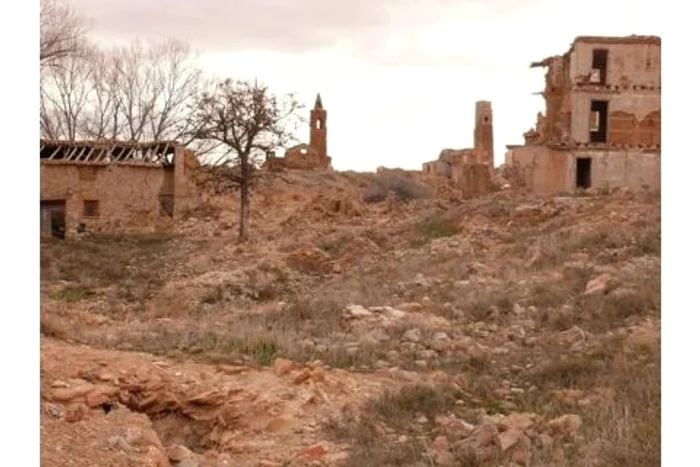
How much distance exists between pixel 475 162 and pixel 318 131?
1027 centimetres

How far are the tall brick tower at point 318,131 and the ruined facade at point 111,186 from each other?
15817 millimetres

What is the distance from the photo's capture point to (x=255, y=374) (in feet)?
25.2

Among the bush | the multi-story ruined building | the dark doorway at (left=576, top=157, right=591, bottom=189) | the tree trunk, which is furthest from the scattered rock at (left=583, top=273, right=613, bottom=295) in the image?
the bush

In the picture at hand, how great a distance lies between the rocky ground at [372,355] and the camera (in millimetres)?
5965

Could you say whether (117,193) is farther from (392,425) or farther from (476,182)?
→ (392,425)

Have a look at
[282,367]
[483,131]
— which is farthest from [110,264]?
[483,131]

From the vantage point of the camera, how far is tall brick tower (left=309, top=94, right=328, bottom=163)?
4253 centimetres

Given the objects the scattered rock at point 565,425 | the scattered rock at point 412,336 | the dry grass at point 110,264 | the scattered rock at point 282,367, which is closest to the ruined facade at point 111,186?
the dry grass at point 110,264

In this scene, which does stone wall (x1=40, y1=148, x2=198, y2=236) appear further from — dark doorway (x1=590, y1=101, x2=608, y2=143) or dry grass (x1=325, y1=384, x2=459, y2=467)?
dry grass (x1=325, y1=384, x2=459, y2=467)

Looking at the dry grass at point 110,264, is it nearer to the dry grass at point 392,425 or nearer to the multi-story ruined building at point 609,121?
the dry grass at point 392,425

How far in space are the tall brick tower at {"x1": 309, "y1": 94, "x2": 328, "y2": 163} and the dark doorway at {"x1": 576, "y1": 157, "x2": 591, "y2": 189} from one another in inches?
726

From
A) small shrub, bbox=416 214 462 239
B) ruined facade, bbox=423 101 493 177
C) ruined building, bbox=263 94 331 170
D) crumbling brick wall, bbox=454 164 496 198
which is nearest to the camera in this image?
small shrub, bbox=416 214 462 239

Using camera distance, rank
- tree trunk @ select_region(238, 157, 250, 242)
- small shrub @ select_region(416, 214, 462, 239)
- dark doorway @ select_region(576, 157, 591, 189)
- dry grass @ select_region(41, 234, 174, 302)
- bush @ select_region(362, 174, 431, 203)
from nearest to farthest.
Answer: dry grass @ select_region(41, 234, 174, 302) < small shrub @ select_region(416, 214, 462, 239) < tree trunk @ select_region(238, 157, 250, 242) < dark doorway @ select_region(576, 157, 591, 189) < bush @ select_region(362, 174, 431, 203)

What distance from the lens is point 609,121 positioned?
2584cm
